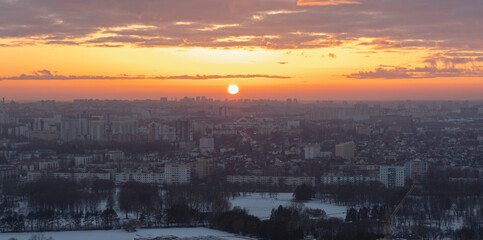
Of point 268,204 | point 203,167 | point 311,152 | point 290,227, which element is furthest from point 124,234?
point 311,152

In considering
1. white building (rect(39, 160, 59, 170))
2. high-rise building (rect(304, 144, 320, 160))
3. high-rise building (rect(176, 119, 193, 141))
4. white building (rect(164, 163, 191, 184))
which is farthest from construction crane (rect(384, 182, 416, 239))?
high-rise building (rect(176, 119, 193, 141))

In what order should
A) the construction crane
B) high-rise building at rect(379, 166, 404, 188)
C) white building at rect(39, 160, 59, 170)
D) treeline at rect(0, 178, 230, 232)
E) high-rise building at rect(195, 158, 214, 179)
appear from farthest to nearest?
white building at rect(39, 160, 59, 170) < high-rise building at rect(195, 158, 214, 179) < high-rise building at rect(379, 166, 404, 188) < treeline at rect(0, 178, 230, 232) < the construction crane

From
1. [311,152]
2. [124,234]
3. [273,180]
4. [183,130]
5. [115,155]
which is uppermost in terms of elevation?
[183,130]

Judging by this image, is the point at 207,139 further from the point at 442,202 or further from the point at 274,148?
the point at 442,202

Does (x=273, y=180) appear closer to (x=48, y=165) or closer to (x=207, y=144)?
(x=48, y=165)

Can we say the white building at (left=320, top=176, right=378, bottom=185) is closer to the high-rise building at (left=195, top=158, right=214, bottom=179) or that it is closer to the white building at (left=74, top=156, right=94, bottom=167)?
the high-rise building at (left=195, top=158, right=214, bottom=179)

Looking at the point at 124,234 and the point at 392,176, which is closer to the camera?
the point at 124,234
